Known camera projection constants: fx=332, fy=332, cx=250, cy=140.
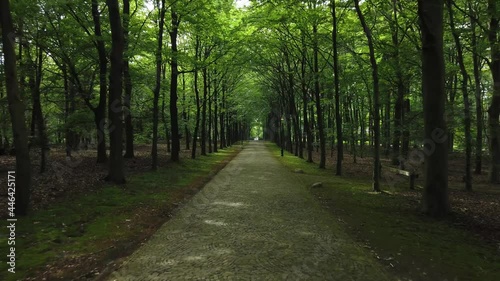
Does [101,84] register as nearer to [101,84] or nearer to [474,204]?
[101,84]

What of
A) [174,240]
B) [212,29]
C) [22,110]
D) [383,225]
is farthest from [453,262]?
[212,29]

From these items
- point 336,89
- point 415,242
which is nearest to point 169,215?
point 415,242

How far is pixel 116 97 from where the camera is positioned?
41.9ft

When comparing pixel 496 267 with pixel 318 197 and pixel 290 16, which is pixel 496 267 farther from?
pixel 290 16

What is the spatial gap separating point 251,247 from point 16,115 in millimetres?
6271

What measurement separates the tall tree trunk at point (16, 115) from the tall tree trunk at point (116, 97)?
4.78 meters

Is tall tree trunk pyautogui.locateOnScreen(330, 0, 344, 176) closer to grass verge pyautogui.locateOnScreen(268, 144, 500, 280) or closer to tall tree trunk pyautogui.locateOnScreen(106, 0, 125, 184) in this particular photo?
grass verge pyautogui.locateOnScreen(268, 144, 500, 280)

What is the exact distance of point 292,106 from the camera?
3172 cm

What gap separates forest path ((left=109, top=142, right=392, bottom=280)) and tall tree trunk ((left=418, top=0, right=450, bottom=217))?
280 centimetres

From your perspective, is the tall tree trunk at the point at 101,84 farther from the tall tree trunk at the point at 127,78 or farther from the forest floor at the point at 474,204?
the forest floor at the point at 474,204

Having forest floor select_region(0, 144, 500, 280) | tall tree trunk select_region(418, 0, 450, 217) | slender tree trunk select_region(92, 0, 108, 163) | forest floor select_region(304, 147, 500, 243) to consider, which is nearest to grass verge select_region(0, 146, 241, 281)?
forest floor select_region(0, 144, 500, 280)

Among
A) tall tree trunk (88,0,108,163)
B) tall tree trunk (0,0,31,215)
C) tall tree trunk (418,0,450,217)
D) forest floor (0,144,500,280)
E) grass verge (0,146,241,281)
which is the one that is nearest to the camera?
grass verge (0,146,241,281)

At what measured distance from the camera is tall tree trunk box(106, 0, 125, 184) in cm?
1257

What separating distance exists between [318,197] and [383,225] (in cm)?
366
